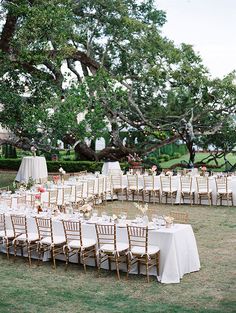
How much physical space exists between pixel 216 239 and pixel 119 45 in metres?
15.1

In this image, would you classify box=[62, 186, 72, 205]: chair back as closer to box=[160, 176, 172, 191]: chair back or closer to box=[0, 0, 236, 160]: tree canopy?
box=[0, 0, 236, 160]: tree canopy

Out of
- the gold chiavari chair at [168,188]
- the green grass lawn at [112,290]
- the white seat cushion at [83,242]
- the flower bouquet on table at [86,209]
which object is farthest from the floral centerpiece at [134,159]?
the white seat cushion at [83,242]

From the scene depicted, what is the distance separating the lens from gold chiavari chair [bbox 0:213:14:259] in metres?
10.0

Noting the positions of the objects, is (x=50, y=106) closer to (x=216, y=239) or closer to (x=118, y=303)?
(x=216, y=239)

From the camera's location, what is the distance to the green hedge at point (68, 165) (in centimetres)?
2675

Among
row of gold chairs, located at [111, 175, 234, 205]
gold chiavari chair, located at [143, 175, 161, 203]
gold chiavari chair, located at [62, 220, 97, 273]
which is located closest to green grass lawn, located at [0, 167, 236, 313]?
gold chiavari chair, located at [62, 220, 97, 273]

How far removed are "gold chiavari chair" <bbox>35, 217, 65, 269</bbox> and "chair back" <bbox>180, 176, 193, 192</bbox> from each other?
7.75 meters

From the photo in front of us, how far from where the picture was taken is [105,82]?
72.0ft

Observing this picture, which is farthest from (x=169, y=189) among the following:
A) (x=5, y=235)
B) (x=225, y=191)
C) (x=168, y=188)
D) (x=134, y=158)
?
(x=134, y=158)

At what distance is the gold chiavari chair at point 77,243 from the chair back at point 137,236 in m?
0.77

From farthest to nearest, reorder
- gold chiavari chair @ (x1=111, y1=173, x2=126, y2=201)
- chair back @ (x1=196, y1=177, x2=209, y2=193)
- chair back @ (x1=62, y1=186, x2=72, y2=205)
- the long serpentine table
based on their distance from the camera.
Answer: gold chiavari chair @ (x1=111, y1=173, x2=126, y2=201)
chair back @ (x1=196, y1=177, x2=209, y2=193)
chair back @ (x1=62, y1=186, x2=72, y2=205)
the long serpentine table

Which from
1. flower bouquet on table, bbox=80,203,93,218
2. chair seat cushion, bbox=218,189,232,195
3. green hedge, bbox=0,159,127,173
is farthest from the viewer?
green hedge, bbox=0,159,127,173

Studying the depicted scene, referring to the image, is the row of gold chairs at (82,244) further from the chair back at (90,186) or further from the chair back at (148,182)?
the chair back at (148,182)

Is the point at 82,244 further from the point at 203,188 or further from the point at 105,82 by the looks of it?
the point at 105,82
